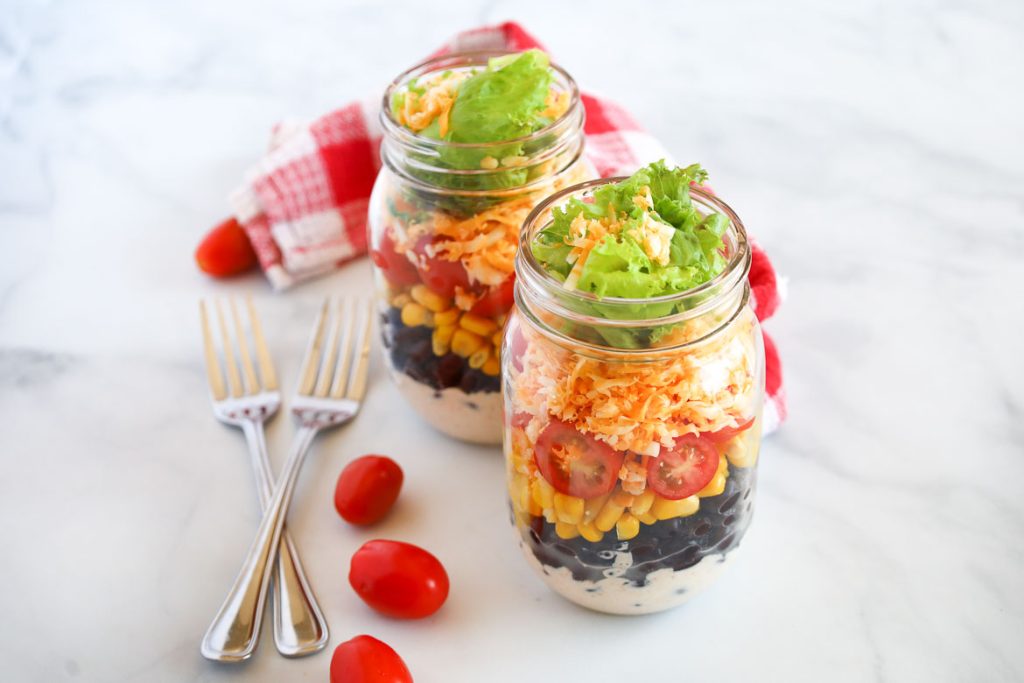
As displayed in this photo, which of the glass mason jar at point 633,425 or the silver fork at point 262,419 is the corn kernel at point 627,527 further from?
the silver fork at point 262,419

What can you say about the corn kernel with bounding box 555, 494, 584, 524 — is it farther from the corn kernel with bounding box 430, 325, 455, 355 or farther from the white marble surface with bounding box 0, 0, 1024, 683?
the corn kernel with bounding box 430, 325, 455, 355

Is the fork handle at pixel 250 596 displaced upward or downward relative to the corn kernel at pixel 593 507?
downward

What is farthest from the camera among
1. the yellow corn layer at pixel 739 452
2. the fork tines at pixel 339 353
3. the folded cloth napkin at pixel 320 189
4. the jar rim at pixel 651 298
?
the folded cloth napkin at pixel 320 189

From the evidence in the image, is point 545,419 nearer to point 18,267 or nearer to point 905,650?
point 905,650

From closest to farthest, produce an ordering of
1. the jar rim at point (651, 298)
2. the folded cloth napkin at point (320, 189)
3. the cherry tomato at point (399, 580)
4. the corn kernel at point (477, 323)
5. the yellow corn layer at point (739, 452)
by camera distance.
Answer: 1. the jar rim at point (651, 298)
2. the yellow corn layer at point (739, 452)
3. the cherry tomato at point (399, 580)
4. the corn kernel at point (477, 323)
5. the folded cloth napkin at point (320, 189)

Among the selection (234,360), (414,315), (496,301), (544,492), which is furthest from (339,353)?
(544,492)

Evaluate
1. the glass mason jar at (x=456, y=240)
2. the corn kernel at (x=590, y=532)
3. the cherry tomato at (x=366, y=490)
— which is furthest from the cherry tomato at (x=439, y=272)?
the corn kernel at (x=590, y=532)

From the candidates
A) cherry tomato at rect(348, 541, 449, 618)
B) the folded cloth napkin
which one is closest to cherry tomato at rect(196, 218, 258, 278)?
the folded cloth napkin

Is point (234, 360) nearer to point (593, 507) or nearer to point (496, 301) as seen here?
point (496, 301)
